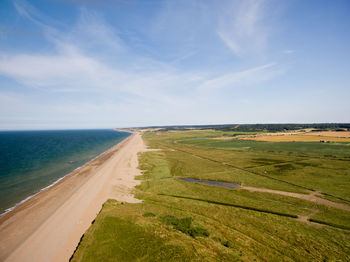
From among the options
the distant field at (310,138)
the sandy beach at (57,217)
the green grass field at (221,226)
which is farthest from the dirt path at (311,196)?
the distant field at (310,138)

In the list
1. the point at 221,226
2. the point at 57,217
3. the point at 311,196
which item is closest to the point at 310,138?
the point at 311,196

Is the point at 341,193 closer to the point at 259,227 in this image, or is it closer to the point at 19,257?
the point at 259,227

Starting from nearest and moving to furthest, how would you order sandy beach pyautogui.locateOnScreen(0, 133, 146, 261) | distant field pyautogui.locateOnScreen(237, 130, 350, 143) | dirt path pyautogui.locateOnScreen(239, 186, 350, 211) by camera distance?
sandy beach pyautogui.locateOnScreen(0, 133, 146, 261) → dirt path pyautogui.locateOnScreen(239, 186, 350, 211) → distant field pyautogui.locateOnScreen(237, 130, 350, 143)

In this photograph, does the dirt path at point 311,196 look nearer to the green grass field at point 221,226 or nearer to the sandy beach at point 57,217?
the green grass field at point 221,226

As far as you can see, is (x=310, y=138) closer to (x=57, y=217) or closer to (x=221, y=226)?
(x=221, y=226)

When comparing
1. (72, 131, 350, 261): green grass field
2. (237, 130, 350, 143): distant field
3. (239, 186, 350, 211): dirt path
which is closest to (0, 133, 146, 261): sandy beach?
(72, 131, 350, 261): green grass field

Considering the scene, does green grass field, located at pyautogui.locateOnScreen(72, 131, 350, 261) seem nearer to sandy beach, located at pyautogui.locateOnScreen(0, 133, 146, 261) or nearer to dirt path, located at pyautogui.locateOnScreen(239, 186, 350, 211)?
dirt path, located at pyautogui.locateOnScreen(239, 186, 350, 211)

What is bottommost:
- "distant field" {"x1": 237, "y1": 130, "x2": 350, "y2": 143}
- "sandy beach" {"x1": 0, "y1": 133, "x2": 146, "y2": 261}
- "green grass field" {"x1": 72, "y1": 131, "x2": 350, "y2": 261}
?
"sandy beach" {"x1": 0, "y1": 133, "x2": 146, "y2": 261}

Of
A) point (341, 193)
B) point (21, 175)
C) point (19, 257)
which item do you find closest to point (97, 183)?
point (19, 257)
